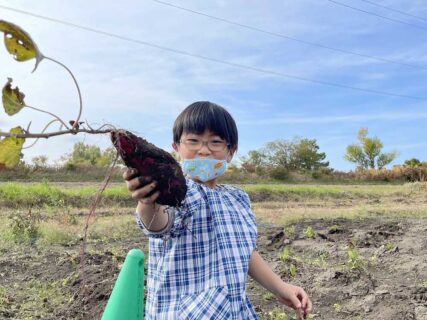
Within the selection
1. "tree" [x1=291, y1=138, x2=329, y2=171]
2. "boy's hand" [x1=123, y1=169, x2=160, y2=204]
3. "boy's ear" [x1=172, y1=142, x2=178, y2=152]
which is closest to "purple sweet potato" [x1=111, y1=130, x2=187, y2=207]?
"boy's hand" [x1=123, y1=169, x2=160, y2=204]

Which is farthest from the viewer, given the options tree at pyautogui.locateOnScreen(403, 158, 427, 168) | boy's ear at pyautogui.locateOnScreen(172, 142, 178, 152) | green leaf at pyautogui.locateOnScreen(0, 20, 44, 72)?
tree at pyautogui.locateOnScreen(403, 158, 427, 168)

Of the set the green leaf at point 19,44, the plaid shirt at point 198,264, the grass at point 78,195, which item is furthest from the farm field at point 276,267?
the grass at point 78,195

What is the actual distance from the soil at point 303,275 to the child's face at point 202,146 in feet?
6.53

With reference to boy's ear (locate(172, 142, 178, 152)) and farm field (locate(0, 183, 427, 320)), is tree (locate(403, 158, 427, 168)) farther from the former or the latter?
boy's ear (locate(172, 142, 178, 152))

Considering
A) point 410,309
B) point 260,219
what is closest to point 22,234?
point 260,219

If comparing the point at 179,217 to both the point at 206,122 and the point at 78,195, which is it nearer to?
the point at 206,122

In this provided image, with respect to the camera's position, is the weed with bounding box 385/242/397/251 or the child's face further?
the weed with bounding box 385/242/397/251

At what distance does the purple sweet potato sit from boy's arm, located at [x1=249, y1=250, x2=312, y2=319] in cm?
58

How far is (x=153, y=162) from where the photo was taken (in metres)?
1.44

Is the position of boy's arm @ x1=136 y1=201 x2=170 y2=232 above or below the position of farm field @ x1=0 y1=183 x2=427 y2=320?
above

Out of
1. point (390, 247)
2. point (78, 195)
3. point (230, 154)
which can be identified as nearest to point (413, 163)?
point (78, 195)

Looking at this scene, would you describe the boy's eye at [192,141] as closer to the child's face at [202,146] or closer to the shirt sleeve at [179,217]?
the child's face at [202,146]

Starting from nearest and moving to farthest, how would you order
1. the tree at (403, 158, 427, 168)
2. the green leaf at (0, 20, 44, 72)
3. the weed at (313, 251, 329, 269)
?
the green leaf at (0, 20, 44, 72) < the weed at (313, 251, 329, 269) < the tree at (403, 158, 427, 168)

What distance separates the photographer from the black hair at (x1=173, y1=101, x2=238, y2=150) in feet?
5.91
